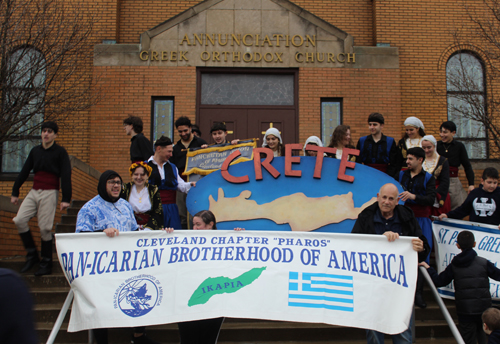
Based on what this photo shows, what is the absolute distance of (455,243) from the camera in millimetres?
6191

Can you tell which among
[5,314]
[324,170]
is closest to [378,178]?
[324,170]

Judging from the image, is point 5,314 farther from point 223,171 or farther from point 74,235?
point 223,171

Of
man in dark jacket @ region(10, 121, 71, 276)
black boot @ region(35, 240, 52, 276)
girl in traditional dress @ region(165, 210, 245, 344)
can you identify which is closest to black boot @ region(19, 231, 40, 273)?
man in dark jacket @ region(10, 121, 71, 276)

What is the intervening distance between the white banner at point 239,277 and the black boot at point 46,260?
2.37 metres

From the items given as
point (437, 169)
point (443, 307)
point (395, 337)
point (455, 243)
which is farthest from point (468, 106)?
point (395, 337)

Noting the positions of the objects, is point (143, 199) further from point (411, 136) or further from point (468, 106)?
point (468, 106)

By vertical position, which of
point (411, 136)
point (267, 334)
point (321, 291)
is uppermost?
point (411, 136)

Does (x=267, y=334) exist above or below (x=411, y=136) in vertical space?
below

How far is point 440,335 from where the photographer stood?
5598mm

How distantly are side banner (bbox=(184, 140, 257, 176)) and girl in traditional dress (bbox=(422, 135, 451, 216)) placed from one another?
2.52m

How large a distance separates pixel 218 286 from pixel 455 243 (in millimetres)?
3612

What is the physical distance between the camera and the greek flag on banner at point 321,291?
13.6ft

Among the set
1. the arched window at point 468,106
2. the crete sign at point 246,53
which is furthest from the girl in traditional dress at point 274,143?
the arched window at point 468,106

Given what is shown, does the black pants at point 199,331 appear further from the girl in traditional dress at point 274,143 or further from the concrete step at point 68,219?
the concrete step at point 68,219
